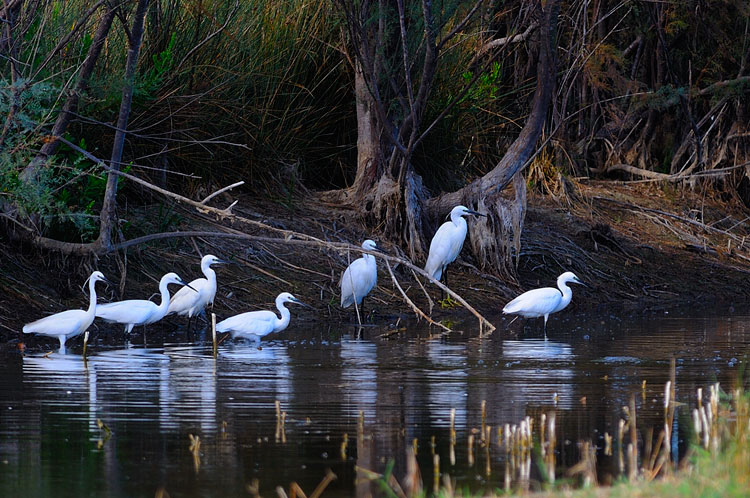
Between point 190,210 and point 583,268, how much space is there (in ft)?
20.7

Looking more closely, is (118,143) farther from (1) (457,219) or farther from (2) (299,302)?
(1) (457,219)

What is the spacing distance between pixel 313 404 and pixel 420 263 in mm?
9088

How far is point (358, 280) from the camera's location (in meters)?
14.9

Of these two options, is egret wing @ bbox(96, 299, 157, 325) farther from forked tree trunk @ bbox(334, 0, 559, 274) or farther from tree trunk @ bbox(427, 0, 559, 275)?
tree trunk @ bbox(427, 0, 559, 275)

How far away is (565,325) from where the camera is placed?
1545 centimetres

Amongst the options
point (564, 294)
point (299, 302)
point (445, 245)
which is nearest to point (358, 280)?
point (299, 302)

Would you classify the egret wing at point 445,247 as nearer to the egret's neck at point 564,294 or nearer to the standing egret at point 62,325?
the egret's neck at point 564,294

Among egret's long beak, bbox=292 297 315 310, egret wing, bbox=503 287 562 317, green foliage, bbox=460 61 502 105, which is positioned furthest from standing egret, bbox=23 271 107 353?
green foliage, bbox=460 61 502 105

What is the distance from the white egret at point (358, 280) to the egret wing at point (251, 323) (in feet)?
5.72

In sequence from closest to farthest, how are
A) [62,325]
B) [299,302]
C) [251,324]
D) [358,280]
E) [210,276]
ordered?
[62,325] → [251,324] → [210,276] → [299,302] → [358,280]

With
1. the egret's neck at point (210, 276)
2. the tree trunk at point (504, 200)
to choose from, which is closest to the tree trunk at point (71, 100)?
the egret's neck at point (210, 276)

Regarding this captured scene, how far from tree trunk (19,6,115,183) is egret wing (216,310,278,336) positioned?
2623 millimetres

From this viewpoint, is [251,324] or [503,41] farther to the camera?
[503,41]

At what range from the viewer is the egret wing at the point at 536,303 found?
15070 mm
